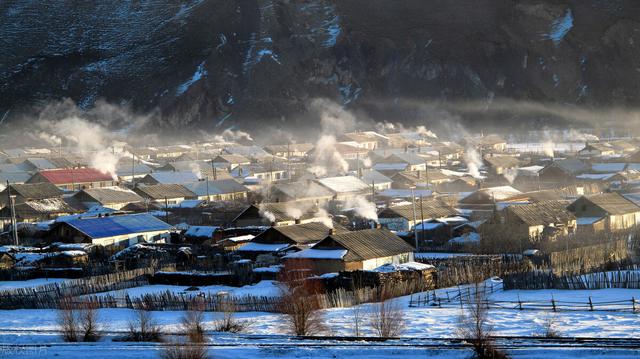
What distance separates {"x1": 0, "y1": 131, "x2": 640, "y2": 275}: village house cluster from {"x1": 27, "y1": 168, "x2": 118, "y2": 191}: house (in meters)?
0.09

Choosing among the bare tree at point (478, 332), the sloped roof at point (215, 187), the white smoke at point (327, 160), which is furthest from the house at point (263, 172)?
the bare tree at point (478, 332)

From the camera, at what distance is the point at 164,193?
56.1 meters

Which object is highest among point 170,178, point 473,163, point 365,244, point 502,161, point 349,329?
point 502,161

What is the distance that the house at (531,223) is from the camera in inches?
1518

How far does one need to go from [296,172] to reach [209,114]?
142ft

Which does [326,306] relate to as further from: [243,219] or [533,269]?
[243,219]

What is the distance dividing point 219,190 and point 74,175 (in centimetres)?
1043

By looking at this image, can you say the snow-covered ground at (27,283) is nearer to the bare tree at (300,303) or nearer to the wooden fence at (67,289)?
the wooden fence at (67,289)

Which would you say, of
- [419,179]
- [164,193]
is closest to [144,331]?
[164,193]

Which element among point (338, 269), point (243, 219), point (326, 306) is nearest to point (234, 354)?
point (326, 306)

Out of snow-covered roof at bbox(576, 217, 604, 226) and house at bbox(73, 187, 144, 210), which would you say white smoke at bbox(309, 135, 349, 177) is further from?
snow-covered roof at bbox(576, 217, 604, 226)

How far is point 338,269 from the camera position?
3139 centimetres

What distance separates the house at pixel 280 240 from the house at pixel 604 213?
1021 cm

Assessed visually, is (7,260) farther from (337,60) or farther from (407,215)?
(337,60)
